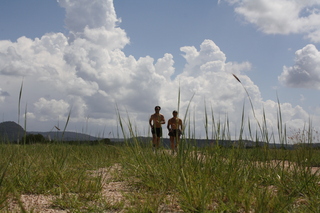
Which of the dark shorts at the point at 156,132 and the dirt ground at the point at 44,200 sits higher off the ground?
the dark shorts at the point at 156,132

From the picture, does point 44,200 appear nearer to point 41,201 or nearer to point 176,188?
point 41,201

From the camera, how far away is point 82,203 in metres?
2.50

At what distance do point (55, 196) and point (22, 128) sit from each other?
748 mm

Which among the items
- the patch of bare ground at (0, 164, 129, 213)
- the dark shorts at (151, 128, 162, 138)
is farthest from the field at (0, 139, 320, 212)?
the dark shorts at (151, 128, 162, 138)

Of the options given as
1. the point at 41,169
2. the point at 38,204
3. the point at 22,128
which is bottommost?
the point at 38,204

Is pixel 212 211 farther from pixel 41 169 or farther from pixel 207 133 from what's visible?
pixel 41 169

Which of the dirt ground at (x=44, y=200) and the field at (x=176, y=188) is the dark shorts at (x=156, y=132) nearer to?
the field at (x=176, y=188)

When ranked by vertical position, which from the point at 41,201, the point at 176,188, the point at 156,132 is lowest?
the point at 41,201

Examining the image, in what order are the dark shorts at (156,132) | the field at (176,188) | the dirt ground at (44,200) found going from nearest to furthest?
the field at (176,188) → the dirt ground at (44,200) → the dark shorts at (156,132)

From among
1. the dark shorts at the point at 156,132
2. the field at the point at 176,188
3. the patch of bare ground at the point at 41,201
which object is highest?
the dark shorts at the point at 156,132

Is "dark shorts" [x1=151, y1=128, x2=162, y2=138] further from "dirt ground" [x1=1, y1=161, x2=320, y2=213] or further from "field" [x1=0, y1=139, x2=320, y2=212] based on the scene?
"dirt ground" [x1=1, y1=161, x2=320, y2=213]

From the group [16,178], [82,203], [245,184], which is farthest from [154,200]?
[16,178]

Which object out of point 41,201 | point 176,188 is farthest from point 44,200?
point 176,188

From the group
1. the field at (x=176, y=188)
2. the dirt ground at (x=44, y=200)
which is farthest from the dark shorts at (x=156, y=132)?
the dirt ground at (x=44, y=200)
